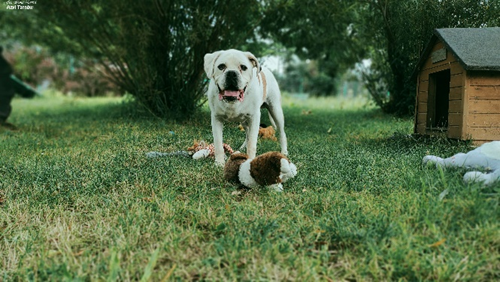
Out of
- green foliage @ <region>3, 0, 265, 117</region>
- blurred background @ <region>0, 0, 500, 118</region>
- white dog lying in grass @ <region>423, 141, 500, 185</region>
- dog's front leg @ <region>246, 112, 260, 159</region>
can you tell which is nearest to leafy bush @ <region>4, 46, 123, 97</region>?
blurred background @ <region>0, 0, 500, 118</region>

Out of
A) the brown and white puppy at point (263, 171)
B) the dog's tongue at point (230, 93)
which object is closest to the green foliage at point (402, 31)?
the dog's tongue at point (230, 93)

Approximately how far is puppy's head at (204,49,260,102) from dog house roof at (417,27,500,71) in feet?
7.45

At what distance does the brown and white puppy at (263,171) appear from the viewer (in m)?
2.68

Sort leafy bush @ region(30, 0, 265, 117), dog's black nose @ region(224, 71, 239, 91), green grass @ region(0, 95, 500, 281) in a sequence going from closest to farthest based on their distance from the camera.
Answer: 1. green grass @ region(0, 95, 500, 281)
2. dog's black nose @ region(224, 71, 239, 91)
3. leafy bush @ region(30, 0, 265, 117)

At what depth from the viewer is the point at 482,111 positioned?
417cm

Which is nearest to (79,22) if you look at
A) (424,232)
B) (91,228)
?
(91,228)

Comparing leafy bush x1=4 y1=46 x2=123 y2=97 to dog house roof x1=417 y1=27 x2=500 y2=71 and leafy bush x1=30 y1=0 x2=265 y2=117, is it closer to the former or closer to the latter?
leafy bush x1=30 y1=0 x2=265 y2=117

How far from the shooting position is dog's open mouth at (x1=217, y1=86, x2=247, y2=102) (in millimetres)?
3359

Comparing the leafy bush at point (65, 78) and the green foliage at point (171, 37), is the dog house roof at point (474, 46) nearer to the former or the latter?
the green foliage at point (171, 37)

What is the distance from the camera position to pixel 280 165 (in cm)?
265

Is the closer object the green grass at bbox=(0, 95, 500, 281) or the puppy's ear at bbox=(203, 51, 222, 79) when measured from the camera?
the green grass at bbox=(0, 95, 500, 281)

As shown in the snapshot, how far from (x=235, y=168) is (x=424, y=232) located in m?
1.47

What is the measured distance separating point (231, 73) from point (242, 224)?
149 centimetres

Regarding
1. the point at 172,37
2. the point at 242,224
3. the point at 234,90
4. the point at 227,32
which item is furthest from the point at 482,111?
the point at 172,37
